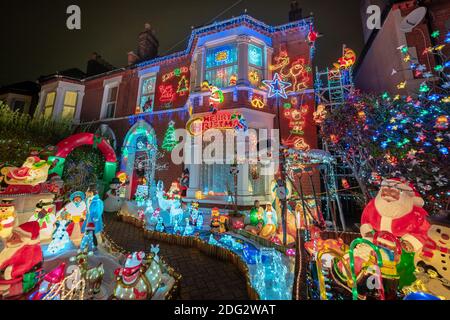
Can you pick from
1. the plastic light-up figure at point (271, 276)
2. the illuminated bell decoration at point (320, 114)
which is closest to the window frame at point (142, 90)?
the illuminated bell decoration at point (320, 114)

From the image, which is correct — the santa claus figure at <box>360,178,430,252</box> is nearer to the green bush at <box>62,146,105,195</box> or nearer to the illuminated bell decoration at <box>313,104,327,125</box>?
the illuminated bell decoration at <box>313,104,327,125</box>

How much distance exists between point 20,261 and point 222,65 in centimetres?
1037

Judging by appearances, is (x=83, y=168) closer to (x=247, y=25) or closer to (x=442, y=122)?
(x=247, y=25)

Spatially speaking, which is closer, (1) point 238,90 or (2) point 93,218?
(2) point 93,218

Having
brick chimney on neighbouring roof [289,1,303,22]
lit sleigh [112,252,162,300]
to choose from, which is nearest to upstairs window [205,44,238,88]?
brick chimney on neighbouring roof [289,1,303,22]

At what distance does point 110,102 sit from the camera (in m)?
15.4

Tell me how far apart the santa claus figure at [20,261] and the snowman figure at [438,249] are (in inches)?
259

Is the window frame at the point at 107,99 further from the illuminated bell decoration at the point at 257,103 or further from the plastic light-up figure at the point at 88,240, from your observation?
the plastic light-up figure at the point at 88,240

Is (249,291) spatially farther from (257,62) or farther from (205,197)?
(257,62)

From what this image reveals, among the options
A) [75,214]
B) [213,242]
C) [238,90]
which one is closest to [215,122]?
[238,90]

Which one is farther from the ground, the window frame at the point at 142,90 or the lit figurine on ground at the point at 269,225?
the window frame at the point at 142,90

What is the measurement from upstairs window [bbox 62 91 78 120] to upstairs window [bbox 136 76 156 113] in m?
6.84

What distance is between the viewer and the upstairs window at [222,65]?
9898 mm

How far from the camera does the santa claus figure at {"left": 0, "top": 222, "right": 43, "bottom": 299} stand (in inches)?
118
